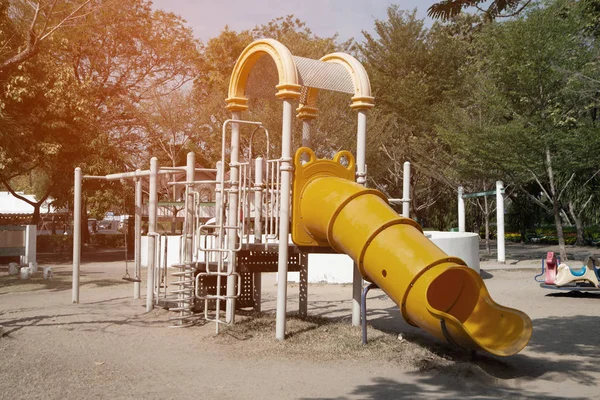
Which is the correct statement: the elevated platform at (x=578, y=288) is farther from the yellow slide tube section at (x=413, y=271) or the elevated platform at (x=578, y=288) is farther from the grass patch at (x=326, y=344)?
the yellow slide tube section at (x=413, y=271)

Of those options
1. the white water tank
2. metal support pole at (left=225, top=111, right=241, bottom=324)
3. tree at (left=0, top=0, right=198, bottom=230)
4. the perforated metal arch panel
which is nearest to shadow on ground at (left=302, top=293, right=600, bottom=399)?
metal support pole at (left=225, top=111, right=241, bottom=324)

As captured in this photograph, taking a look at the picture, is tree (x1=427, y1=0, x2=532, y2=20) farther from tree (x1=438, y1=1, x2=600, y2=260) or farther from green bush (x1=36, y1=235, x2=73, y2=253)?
green bush (x1=36, y1=235, x2=73, y2=253)

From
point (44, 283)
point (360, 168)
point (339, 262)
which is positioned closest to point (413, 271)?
point (360, 168)

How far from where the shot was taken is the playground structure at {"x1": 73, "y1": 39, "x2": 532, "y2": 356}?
22.4ft

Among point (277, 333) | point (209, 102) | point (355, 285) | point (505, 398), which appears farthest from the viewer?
point (209, 102)

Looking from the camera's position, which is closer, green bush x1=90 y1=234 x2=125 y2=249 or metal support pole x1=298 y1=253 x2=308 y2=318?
metal support pole x1=298 y1=253 x2=308 y2=318

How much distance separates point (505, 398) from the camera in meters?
5.82

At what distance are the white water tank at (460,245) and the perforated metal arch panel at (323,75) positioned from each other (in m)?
7.99

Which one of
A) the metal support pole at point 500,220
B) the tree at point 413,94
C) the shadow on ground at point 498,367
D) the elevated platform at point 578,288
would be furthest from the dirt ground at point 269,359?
the tree at point 413,94

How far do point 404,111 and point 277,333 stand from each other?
92.2ft

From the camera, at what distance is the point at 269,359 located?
7.32m

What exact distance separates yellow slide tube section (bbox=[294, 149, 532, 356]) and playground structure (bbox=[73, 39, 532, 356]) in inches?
0.5

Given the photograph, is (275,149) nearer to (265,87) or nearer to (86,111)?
(86,111)

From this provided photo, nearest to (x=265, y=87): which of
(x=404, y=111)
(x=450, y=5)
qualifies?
(x=450, y=5)
